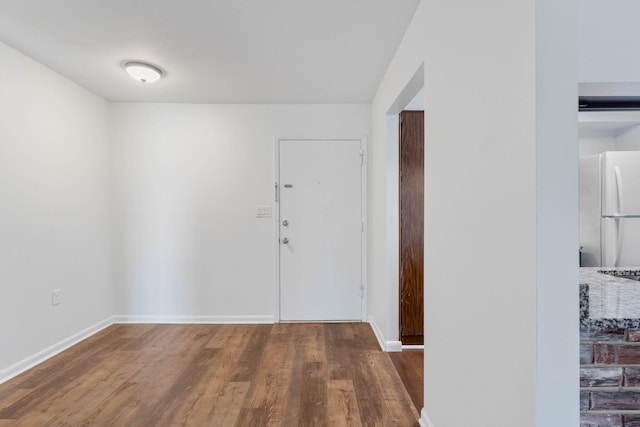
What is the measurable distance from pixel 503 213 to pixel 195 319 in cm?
334

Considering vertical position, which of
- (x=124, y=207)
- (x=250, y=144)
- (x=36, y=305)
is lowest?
(x=36, y=305)

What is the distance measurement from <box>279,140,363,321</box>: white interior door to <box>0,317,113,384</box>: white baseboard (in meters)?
1.84

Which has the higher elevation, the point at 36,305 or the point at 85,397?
the point at 36,305

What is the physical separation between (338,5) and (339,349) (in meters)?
2.56

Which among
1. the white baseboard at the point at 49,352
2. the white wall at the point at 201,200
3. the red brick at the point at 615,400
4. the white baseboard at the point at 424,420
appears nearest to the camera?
the red brick at the point at 615,400

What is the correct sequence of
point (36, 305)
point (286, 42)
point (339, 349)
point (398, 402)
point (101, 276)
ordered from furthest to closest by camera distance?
point (101, 276), point (339, 349), point (36, 305), point (286, 42), point (398, 402)

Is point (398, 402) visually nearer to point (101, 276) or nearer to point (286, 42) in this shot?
point (286, 42)

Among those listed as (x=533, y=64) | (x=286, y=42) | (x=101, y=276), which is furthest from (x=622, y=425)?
(x=101, y=276)

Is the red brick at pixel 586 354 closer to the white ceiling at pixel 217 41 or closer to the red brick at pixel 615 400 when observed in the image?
the red brick at pixel 615 400

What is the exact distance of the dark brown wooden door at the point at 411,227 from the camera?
286 centimetres

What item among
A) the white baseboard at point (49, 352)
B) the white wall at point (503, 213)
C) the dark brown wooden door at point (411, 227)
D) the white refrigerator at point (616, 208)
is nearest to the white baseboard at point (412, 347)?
the dark brown wooden door at point (411, 227)

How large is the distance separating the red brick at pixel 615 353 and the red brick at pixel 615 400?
9 centimetres

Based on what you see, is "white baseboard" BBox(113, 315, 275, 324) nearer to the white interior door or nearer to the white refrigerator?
the white interior door

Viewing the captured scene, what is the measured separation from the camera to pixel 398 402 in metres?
2.02
